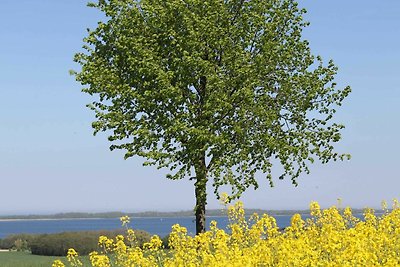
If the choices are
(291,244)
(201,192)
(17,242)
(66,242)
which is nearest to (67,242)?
(66,242)

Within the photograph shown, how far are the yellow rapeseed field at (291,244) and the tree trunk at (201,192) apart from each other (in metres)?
7.68

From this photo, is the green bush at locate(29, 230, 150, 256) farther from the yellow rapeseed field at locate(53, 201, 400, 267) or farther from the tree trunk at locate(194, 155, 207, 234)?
the yellow rapeseed field at locate(53, 201, 400, 267)

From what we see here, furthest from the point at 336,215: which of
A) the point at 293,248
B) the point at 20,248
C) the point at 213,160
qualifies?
the point at 20,248

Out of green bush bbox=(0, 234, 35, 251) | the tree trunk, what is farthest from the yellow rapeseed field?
green bush bbox=(0, 234, 35, 251)

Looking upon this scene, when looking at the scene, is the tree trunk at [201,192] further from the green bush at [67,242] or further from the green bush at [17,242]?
the green bush at [17,242]

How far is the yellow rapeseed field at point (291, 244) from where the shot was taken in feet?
35.2

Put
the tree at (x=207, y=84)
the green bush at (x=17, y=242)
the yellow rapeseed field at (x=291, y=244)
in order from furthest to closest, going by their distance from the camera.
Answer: the green bush at (x=17, y=242) → the tree at (x=207, y=84) → the yellow rapeseed field at (x=291, y=244)

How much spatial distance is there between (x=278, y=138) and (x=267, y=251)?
1458 centimetres

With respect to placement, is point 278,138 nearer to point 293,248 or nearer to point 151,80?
point 151,80

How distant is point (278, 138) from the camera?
26.6 meters

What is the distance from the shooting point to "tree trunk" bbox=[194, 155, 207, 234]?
81.7 feet

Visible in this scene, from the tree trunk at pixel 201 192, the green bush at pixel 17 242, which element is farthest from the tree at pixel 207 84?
the green bush at pixel 17 242

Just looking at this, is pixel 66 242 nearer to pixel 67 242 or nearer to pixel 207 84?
pixel 67 242

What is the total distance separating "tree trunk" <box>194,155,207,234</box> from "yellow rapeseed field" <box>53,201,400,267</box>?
25.2 ft
